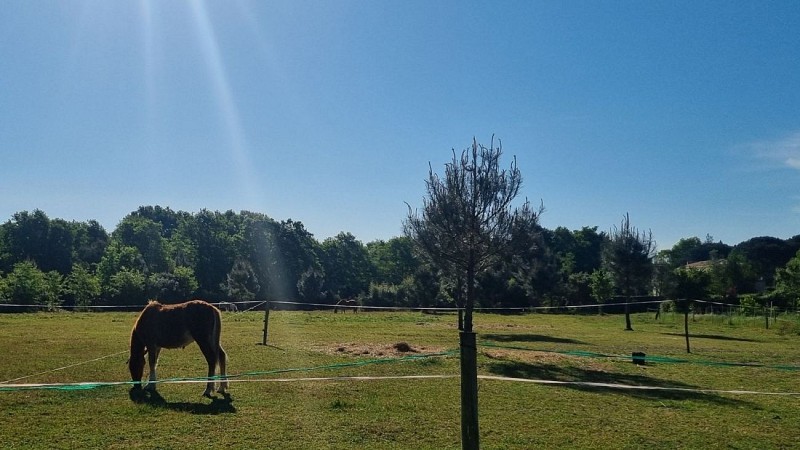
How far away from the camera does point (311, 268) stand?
256 feet

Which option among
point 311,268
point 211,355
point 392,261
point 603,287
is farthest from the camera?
point 392,261

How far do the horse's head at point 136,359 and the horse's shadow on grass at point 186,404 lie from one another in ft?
1.58

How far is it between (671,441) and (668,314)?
42.1m

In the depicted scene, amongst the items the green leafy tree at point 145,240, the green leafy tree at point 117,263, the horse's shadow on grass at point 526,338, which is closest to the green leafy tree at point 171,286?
the green leafy tree at point 117,263

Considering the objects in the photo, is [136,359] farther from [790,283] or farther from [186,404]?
[790,283]

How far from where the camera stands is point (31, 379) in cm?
1148

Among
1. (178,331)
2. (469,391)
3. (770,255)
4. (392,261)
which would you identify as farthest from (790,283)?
(392,261)

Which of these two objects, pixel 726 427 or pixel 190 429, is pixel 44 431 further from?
pixel 726 427

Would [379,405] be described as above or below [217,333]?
below

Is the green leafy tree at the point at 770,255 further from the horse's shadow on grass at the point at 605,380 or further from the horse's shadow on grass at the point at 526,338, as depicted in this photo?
the horse's shadow on grass at the point at 605,380

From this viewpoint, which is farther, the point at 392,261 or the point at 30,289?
the point at 392,261

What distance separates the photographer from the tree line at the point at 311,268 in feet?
139

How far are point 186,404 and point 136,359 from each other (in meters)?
2.11

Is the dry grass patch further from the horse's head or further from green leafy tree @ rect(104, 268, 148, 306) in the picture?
green leafy tree @ rect(104, 268, 148, 306)
